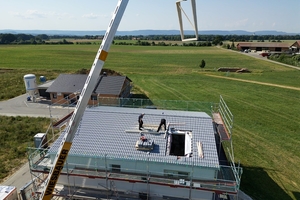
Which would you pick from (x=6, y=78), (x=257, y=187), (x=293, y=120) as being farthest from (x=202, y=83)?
(x=6, y=78)

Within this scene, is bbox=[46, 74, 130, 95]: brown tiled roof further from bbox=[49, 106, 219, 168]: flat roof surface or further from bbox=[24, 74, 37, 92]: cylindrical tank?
bbox=[49, 106, 219, 168]: flat roof surface

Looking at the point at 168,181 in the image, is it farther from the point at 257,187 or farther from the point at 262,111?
the point at 262,111

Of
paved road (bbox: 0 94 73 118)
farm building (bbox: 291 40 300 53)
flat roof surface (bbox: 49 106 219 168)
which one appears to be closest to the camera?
flat roof surface (bbox: 49 106 219 168)

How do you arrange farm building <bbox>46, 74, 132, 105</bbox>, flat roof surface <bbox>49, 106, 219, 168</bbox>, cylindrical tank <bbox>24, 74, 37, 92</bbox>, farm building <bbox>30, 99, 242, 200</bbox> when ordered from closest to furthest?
farm building <bbox>30, 99, 242, 200</bbox> → flat roof surface <bbox>49, 106, 219, 168</bbox> → farm building <bbox>46, 74, 132, 105</bbox> → cylindrical tank <bbox>24, 74, 37, 92</bbox>

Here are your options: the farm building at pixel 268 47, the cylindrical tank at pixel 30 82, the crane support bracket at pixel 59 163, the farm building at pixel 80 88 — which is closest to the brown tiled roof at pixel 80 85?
the farm building at pixel 80 88

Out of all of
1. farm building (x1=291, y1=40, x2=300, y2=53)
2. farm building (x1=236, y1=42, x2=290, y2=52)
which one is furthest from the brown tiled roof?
farm building (x1=291, y1=40, x2=300, y2=53)

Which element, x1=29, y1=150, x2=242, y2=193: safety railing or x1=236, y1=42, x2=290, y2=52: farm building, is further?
x1=236, y1=42, x2=290, y2=52: farm building
